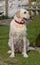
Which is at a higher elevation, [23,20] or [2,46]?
[23,20]

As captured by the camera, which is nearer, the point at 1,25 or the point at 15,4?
the point at 1,25

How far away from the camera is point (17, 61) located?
250 inches

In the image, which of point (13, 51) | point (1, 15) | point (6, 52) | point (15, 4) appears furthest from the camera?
point (15, 4)

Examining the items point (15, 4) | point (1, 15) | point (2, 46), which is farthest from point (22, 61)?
point (15, 4)

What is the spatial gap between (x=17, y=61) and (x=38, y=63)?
537 millimetres

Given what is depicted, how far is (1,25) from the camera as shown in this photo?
1339cm

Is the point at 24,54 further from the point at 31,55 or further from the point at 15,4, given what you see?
the point at 15,4

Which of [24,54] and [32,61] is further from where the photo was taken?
[24,54]

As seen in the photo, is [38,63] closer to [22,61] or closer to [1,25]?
[22,61]

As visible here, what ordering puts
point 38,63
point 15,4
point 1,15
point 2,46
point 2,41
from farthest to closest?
point 15,4
point 1,15
point 2,41
point 2,46
point 38,63

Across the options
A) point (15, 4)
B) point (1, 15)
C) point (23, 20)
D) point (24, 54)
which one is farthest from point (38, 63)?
point (15, 4)

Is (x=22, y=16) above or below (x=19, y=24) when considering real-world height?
above

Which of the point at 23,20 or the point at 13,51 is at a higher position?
the point at 23,20

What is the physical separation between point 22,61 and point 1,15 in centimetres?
964
